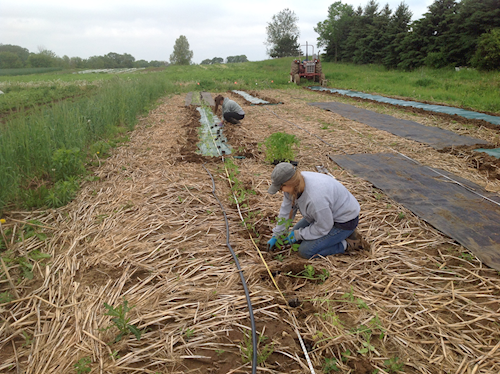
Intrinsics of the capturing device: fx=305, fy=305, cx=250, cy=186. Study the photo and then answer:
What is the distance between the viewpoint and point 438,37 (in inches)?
768

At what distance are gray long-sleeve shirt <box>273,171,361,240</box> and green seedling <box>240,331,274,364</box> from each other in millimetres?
1062

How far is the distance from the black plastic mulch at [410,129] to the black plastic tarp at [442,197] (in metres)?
1.51

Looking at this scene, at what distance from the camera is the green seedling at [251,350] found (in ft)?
6.34

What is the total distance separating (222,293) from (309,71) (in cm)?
1928

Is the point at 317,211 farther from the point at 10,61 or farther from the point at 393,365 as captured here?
the point at 10,61

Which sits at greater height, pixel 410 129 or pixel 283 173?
pixel 283 173

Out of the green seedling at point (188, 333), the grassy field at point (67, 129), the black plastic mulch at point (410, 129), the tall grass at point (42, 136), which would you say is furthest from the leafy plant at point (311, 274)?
the black plastic mulch at point (410, 129)

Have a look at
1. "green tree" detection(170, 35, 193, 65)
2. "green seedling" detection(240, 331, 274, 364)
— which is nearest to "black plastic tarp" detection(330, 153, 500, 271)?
"green seedling" detection(240, 331, 274, 364)

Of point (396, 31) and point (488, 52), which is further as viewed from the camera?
point (396, 31)

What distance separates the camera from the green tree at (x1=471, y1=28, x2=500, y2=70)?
48.2 feet

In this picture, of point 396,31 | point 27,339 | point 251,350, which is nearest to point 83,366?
point 27,339

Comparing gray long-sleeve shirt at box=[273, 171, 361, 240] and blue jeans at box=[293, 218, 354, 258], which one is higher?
gray long-sleeve shirt at box=[273, 171, 361, 240]

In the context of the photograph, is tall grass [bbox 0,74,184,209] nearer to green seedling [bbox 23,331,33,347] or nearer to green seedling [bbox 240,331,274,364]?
green seedling [bbox 23,331,33,347]

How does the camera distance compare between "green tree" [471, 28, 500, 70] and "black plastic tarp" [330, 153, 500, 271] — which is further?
"green tree" [471, 28, 500, 70]
